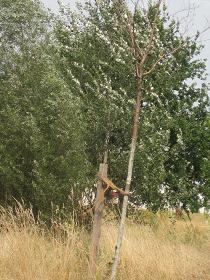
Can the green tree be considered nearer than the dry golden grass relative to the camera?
No

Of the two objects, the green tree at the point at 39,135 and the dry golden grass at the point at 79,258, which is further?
the green tree at the point at 39,135

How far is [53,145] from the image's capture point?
48.7 feet

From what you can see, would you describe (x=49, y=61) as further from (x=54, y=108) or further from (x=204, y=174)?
(x=204, y=174)

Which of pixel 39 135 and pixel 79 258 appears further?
pixel 39 135

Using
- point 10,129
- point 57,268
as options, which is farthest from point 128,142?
point 57,268

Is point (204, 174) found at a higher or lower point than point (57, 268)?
higher

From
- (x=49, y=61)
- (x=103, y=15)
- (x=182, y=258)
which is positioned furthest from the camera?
(x=103, y=15)

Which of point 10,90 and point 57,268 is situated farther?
point 10,90

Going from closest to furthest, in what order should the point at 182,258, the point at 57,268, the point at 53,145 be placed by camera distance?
1. the point at 57,268
2. the point at 182,258
3. the point at 53,145

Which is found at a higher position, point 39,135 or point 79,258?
point 39,135

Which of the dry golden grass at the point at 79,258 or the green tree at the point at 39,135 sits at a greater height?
the green tree at the point at 39,135

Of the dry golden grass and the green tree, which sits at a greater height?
the green tree

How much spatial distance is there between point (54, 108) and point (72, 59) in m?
4.12

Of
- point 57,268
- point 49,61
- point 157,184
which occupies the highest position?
point 49,61
